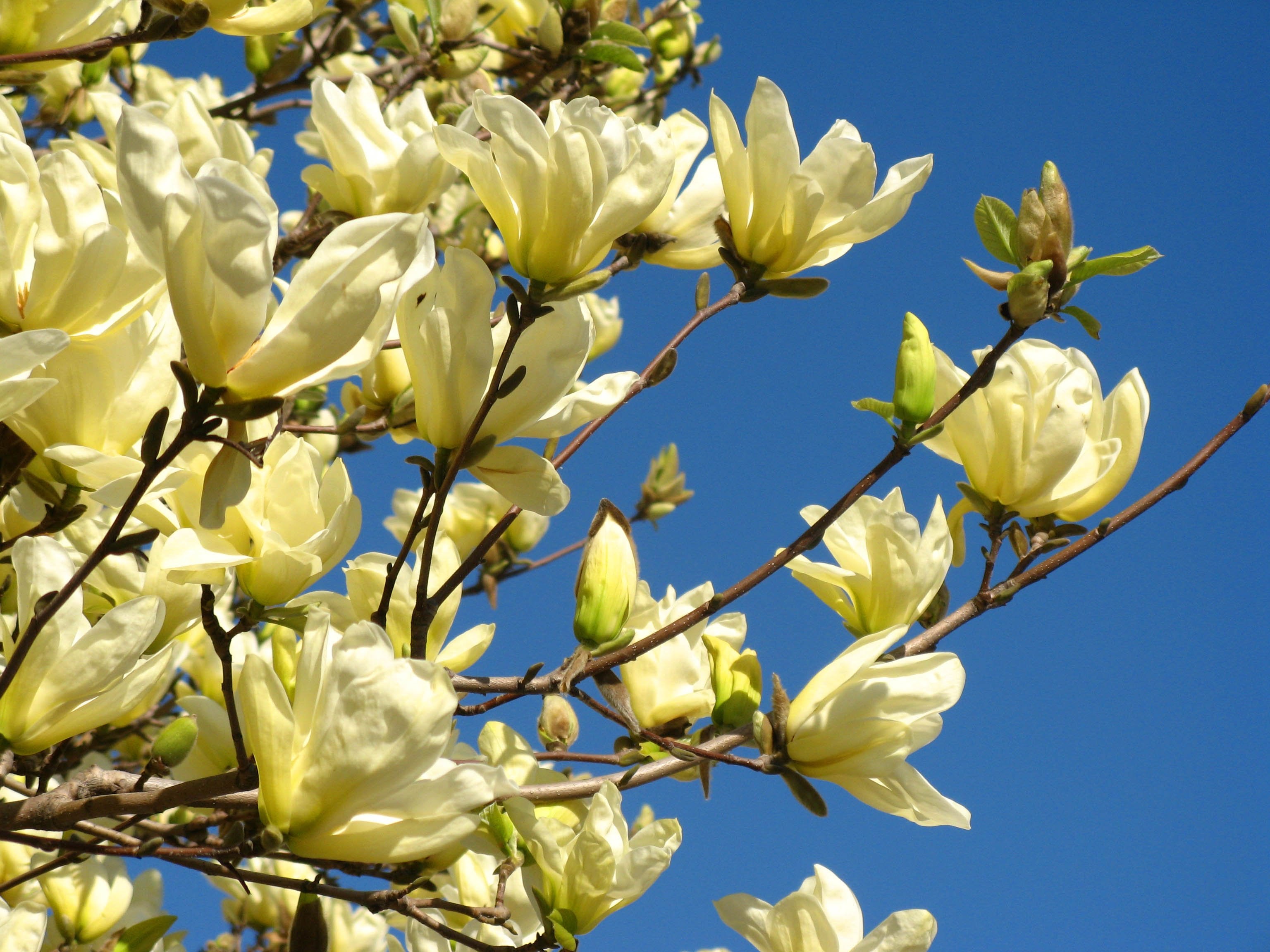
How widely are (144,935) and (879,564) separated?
87cm

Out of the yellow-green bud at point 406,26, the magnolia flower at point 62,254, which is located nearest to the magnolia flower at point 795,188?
the magnolia flower at point 62,254

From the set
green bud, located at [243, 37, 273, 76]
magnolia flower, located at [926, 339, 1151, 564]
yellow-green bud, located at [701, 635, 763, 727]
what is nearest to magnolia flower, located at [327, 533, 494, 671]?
yellow-green bud, located at [701, 635, 763, 727]

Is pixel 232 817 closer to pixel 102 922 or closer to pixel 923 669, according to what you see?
pixel 923 669

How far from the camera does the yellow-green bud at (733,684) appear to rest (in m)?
1.01

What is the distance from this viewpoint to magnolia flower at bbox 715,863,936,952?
1067 millimetres

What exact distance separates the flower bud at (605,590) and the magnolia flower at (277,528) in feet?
0.69

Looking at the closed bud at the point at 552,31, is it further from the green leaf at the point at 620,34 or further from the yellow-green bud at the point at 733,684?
the yellow-green bud at the point at 733,684

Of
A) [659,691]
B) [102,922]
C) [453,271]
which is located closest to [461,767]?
[453,271]

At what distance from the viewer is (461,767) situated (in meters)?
0.73

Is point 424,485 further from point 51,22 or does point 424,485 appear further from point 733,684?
point 51,22

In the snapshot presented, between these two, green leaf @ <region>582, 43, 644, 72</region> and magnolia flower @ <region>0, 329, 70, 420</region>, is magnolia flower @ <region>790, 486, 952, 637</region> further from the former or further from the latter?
green leaf @ <region>582, 43, 644, 72</region>

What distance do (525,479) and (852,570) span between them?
0.36m

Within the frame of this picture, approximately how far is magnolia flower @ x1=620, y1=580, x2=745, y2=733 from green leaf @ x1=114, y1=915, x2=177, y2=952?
1.81 feet

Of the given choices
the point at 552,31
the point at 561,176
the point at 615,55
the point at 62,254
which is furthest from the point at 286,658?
the point at 552,31
